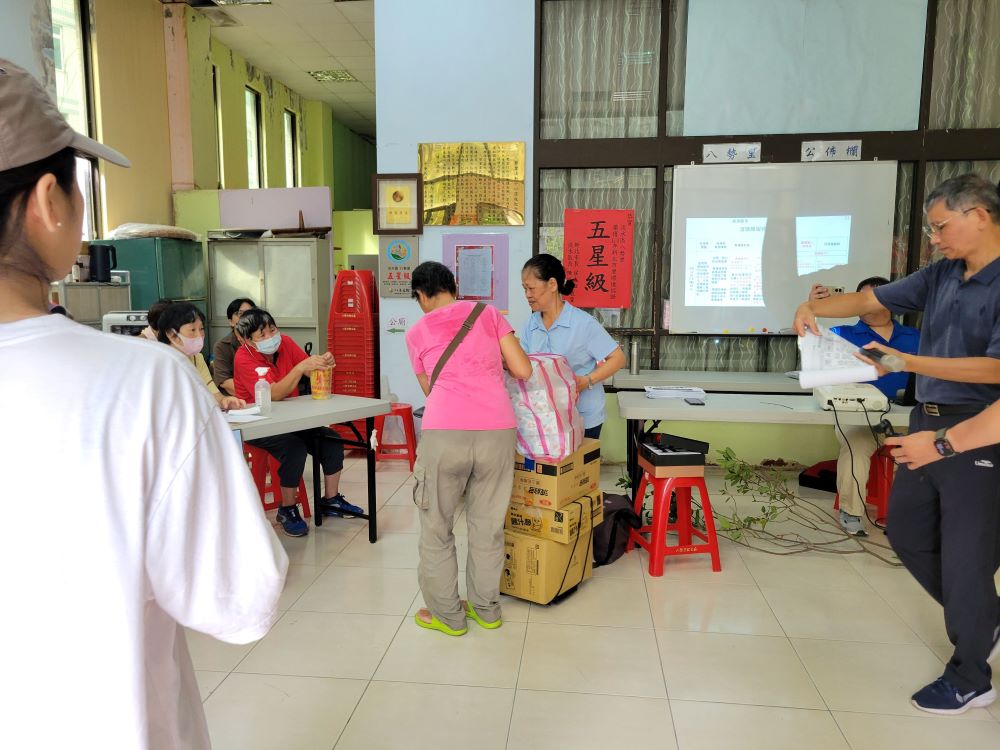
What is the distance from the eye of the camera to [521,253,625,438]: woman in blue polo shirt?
302 centimetres

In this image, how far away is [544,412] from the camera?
2600mm

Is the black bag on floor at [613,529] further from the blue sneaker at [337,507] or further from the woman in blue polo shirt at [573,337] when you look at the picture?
the blue sneaker at [337,507]

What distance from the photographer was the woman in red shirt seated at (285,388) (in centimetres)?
338

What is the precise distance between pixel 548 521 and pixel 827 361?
120 cm

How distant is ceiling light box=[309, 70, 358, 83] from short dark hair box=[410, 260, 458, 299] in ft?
22.4

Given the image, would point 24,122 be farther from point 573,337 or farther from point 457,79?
point 457,79

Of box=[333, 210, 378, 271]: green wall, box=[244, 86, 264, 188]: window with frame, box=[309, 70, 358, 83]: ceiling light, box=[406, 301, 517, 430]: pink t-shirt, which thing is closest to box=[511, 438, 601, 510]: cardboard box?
box=[406, 301, 517, 430]: pink t-shirt

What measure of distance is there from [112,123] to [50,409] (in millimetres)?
6080

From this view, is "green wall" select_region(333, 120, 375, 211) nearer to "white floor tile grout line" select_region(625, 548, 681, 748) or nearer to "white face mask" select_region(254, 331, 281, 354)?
"white face mask" select_region(254, 331, 281, 354)

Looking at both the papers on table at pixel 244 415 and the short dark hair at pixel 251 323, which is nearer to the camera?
the papers on table at pixel 244 415

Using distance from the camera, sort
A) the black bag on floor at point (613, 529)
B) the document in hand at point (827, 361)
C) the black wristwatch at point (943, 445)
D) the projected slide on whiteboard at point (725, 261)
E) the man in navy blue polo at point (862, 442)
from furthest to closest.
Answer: the projected slide on whiteboard at point (725, 261) → the man in navy blue polo at point (862, 442) → the black bag on floor at point (613, 529) → the document in hand at point (827, 361) → the black wristwatch at point (943, 445)

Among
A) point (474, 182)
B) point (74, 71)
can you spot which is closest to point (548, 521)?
point (474, 182)

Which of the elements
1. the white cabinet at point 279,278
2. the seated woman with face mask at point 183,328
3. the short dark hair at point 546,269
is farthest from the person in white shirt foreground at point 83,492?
the white cabinet at point 279,278

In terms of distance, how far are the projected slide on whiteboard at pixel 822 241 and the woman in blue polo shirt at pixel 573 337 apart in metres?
2.09
